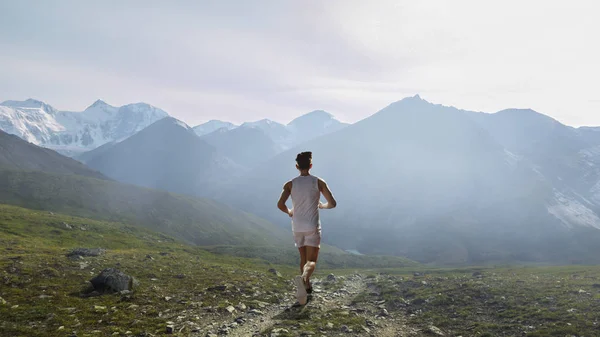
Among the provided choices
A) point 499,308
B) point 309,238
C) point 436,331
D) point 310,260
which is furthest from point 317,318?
point 499,308

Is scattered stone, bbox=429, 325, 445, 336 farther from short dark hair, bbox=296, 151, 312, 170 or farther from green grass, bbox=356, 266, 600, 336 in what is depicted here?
short dark hair, bbox=296, 151, 312, 170

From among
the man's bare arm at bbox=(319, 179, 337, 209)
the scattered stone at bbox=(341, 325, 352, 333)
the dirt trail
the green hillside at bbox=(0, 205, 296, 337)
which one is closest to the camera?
the man's bare arm at bbox=(319, 179, 337, 209)

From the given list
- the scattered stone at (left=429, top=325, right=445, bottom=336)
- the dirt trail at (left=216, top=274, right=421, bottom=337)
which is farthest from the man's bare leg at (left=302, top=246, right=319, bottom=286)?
the scattered stone at (left=429, top=325, right=445, bottom=336)

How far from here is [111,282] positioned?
19.6 meters

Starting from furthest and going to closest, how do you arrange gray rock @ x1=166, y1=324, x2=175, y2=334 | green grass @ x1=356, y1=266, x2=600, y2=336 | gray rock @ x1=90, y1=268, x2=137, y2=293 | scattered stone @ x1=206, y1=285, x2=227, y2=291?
scattered stone @ x1=206, y1=285, x2=227, y2=291 < gray rock @ x1=90, y1=268, x2=137, y2=293 < green grass @ x1=356, y1=266, x2=600, y2=336 < gray rock @ x1=166, y1=324, x2=175, y2=334

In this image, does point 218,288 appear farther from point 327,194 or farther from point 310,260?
point 327,194

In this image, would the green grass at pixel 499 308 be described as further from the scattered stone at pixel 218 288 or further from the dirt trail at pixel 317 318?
the scattered stone at pixel 218 288

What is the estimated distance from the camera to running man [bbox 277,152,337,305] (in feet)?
38.9

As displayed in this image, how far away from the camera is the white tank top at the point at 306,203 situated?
39.0ft

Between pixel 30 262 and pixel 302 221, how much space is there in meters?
26.4

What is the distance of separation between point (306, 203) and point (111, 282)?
14688 millimetres

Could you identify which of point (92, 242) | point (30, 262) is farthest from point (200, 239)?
point (30, 262)

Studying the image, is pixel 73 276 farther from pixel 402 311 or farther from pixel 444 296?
pixel 444 296

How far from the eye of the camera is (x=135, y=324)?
14156mm
